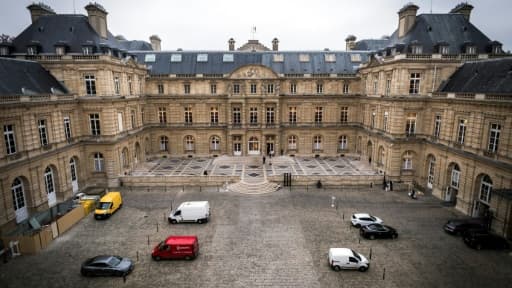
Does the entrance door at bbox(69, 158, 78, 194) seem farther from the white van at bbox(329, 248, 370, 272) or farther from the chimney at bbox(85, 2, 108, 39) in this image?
the white van at bbox(329, 248, 370, 272)

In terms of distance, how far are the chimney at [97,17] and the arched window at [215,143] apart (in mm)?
20193

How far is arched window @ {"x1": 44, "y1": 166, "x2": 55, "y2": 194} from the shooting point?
28.6 metres

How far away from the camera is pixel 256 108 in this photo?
45.6 metres

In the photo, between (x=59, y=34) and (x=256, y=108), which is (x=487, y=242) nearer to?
(x=256, y=108)

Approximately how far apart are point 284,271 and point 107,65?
1109 inches

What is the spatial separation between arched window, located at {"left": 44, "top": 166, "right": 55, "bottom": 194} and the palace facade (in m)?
0.16

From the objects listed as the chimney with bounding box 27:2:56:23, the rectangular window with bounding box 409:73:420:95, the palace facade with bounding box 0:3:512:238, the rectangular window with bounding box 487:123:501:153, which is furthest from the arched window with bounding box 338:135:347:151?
the chimney with bounding box 27:2:56:23

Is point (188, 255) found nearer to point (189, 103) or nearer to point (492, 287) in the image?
point (492, 287)

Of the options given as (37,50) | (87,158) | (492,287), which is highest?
(37,50)

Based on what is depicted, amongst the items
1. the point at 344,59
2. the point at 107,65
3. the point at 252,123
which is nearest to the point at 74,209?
the point at 107,65

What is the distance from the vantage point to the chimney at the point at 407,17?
36.2m

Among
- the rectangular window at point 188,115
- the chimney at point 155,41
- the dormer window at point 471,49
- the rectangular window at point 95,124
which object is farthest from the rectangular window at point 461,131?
the chimney at point 155,41

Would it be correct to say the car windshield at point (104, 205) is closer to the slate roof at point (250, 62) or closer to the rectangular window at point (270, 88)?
the slate roof at point (250, 62)

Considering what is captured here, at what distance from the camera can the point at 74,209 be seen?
25844 millimetres
